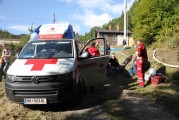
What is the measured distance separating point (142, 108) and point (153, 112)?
46 cm

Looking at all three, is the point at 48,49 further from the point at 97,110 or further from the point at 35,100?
the point at 97,110

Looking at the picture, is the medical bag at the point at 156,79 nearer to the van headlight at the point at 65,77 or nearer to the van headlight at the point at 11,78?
the van headlight at the point at 65,77

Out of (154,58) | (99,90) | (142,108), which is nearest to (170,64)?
(154,58)

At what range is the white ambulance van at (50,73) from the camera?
8352 mm

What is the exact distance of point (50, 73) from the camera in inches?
329

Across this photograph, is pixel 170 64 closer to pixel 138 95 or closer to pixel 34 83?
pixel 138 95

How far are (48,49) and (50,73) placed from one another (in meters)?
1.87

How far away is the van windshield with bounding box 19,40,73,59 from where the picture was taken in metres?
9.73

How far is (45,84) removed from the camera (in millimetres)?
8305

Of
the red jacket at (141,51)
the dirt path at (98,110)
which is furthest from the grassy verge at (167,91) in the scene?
the red jacket at (141,51)

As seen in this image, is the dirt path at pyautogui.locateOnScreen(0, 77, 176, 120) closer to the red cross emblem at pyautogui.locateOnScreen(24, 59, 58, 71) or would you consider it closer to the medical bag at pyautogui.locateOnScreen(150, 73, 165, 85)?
the red cross emblem at pyautogui.locateOnScreen(24, 59, 58, 71)

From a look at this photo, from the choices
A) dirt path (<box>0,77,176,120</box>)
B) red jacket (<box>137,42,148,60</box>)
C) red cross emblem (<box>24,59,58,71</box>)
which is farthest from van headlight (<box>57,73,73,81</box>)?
red jacket (<box>137,42,148,60</box>)

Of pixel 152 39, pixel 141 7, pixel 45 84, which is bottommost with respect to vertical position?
pixel 45 84

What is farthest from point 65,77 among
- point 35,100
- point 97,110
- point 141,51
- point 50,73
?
point 141,51
